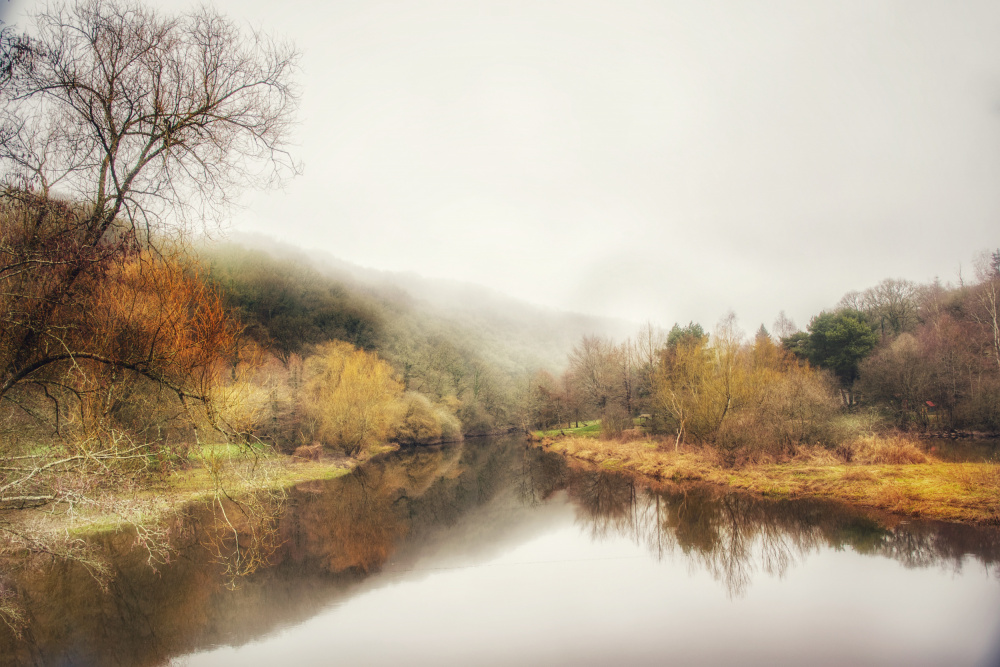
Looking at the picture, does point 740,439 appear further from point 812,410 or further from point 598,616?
point 598,616

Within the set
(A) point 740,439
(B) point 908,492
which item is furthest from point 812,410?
(B) point 908,492

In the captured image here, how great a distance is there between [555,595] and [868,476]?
1455cm

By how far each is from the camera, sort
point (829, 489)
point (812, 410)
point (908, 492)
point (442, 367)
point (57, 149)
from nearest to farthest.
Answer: point (57, 149)
point (908, 492)
point (829, 489)
point (812, 410)
point (442, 367)

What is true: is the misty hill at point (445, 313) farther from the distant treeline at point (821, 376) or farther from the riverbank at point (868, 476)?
the riverbank at point (868, 476)

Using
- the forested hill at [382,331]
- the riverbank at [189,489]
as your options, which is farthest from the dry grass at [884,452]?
the forested hill at [382,331]

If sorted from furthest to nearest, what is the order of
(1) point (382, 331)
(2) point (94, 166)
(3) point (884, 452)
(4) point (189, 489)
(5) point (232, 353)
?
1. (1) point (382, 331)
2. (4) point (189, 489)
3. (3) point (884, 452)
4. (5) point (232, 353)
5. (2) point (94, 166)

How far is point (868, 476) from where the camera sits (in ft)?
53.9

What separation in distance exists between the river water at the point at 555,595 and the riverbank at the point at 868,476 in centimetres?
119

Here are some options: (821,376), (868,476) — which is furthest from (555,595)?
(821,376)

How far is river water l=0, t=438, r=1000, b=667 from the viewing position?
7.30m

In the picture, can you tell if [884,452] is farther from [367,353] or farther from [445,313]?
[445,313]

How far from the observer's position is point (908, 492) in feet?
46.8

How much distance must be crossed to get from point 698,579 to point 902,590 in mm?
3859

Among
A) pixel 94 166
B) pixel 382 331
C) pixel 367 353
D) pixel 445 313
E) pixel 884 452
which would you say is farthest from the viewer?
pixel 445 313
